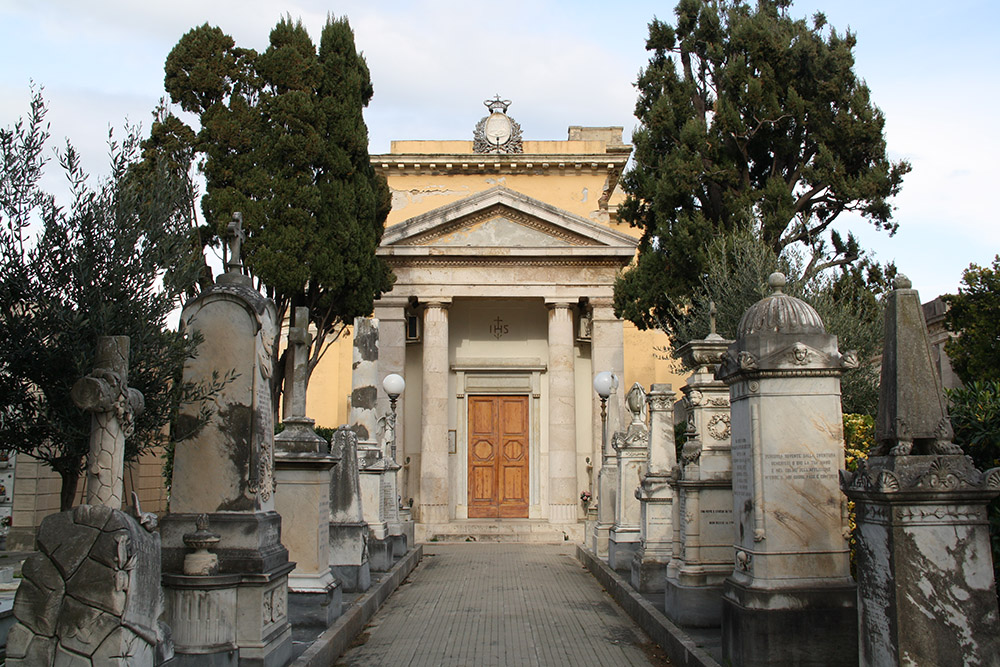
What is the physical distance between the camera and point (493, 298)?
835 inches

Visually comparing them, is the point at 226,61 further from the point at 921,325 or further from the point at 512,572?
the point at 921,325

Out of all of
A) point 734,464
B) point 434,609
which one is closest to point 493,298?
point 434,609

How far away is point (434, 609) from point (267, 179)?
28.3 feet

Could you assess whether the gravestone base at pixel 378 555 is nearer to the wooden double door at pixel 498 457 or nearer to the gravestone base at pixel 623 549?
the gravestone base at pixel 623 549

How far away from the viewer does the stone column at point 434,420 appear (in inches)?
760

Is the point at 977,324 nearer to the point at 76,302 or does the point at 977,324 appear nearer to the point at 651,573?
the point at 651,573

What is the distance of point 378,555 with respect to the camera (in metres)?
12.2

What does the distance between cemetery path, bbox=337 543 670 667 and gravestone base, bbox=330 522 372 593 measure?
0.52 meters

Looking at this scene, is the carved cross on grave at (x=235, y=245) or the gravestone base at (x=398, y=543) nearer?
the carved cross on grave at (x=235, y=245)

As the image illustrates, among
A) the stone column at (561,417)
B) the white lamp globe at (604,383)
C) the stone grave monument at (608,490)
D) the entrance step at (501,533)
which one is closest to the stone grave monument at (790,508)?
the stone grave monument at (608,490)

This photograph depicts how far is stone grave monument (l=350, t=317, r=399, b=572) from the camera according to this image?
482 inches

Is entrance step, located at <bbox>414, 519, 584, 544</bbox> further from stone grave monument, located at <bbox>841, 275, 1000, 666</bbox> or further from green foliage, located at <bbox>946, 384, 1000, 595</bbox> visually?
stone grave monument, located at <bbox>841, 275, 1000, 666</bbox>

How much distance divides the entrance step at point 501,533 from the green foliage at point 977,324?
873cm

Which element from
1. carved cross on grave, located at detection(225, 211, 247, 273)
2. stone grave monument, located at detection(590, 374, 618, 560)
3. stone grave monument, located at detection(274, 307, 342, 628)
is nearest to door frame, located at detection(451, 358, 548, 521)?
stone grave monument, located at detection(590, 374, 618, 560)
